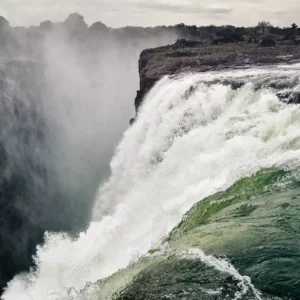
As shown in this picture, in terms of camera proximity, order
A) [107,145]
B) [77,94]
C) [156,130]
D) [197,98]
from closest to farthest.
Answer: [197,98] → [156,130] → [107,145] → [77,94]

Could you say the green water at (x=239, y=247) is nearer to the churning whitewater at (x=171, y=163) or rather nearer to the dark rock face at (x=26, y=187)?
the churning whitewater at (x=171, y=163)

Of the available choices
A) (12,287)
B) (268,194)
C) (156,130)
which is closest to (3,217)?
(12,287)

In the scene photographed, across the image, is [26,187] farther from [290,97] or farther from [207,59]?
[290,97]

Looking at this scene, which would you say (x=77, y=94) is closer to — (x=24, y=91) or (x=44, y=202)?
(x=24, y=91)

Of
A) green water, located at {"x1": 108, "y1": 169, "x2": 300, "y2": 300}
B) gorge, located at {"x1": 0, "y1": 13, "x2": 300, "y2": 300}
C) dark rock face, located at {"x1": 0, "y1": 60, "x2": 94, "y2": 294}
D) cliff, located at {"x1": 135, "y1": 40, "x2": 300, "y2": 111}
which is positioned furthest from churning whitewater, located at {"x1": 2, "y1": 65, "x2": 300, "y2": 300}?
cliff, located at {"x1": 135, "y1": 40, "x2": 300, "y2": 111}

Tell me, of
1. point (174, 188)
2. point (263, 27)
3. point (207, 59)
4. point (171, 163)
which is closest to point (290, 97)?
point (171, 163)

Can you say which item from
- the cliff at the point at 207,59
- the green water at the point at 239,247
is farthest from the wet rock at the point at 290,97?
the cliff at the point at 207,59
